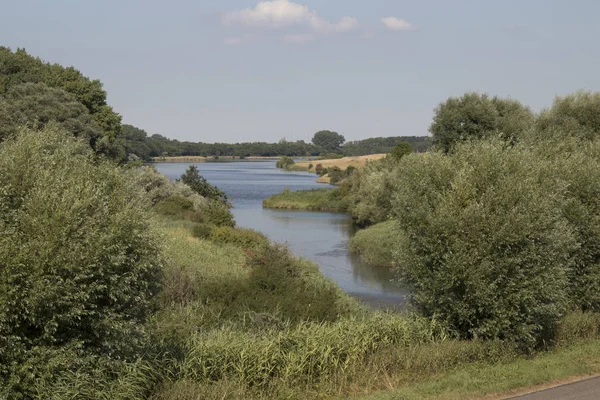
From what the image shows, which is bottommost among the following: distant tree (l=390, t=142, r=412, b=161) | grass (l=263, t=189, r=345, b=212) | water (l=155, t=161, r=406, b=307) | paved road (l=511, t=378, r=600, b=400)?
water (l=155, t=161, r=406, b=307)

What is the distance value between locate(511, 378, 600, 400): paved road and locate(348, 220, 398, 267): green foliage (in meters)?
27.3

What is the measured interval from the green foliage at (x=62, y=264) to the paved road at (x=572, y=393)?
27.7ft

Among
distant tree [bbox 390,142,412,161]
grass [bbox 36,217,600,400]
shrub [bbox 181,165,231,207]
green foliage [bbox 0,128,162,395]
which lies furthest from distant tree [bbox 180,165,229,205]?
green foliage [bbox 0,128,162,395]

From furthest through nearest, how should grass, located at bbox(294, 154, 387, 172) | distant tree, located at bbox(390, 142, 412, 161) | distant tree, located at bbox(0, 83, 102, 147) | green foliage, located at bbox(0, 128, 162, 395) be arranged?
1. grass, located at bbox(294, 154, 387, 172)
2. distant tree, located at bbox(390, 142, 412, 161)
3. distant tree, located at bbox(0, 83, 102, 147)
4. green foliage, located at bbox(0, 128, 162, 395)

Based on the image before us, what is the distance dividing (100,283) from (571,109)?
3260 cm

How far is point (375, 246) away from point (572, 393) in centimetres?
3227

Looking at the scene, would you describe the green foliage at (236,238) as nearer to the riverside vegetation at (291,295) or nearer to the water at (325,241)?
the water at (325,241)

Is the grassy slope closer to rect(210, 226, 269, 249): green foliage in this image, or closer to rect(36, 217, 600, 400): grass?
rect(36, 217, 600, 400): grass

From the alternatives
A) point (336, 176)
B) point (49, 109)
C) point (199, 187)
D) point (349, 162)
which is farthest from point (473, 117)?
point (349, 162)

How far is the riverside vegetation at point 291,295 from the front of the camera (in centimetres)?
1022

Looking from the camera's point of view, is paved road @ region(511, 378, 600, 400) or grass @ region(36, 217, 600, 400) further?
paved road @ region(511, 378, 600, 400)

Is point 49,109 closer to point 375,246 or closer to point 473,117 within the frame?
point 375,246

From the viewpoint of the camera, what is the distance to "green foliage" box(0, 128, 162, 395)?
9.80 metres

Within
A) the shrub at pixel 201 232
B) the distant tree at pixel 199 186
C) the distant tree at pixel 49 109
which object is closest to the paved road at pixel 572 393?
the shrub at pixel 201 232
